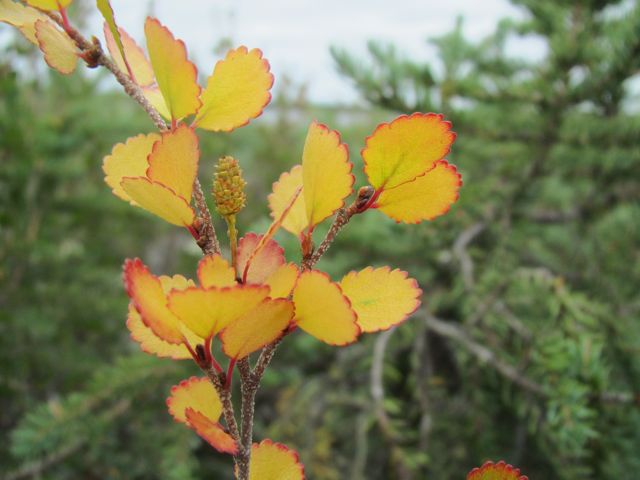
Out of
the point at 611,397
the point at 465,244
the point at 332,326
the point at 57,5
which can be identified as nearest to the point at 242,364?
the point at 332,326

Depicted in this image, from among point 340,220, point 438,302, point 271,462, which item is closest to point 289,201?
point 340,220

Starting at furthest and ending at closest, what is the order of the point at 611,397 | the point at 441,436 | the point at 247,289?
the point at 441,436, the point at 611,397, the point at 247,289

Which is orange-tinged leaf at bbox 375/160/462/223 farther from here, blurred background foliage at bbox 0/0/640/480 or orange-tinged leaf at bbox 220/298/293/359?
blurred background foliage at bbox 0/0/640/480

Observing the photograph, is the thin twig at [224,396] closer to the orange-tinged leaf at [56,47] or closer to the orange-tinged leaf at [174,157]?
the orange-tinged leaf at [174,157]

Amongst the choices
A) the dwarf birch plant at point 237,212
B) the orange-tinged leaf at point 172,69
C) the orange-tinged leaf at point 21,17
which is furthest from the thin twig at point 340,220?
the orange-tinged leaf at point 21,17

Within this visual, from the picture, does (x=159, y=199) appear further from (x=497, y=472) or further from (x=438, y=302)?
(x=438, y=302)

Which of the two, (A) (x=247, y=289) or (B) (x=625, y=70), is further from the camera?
(B) (x=625, y=70)

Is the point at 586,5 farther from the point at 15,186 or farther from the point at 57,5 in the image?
the point at 15,186
